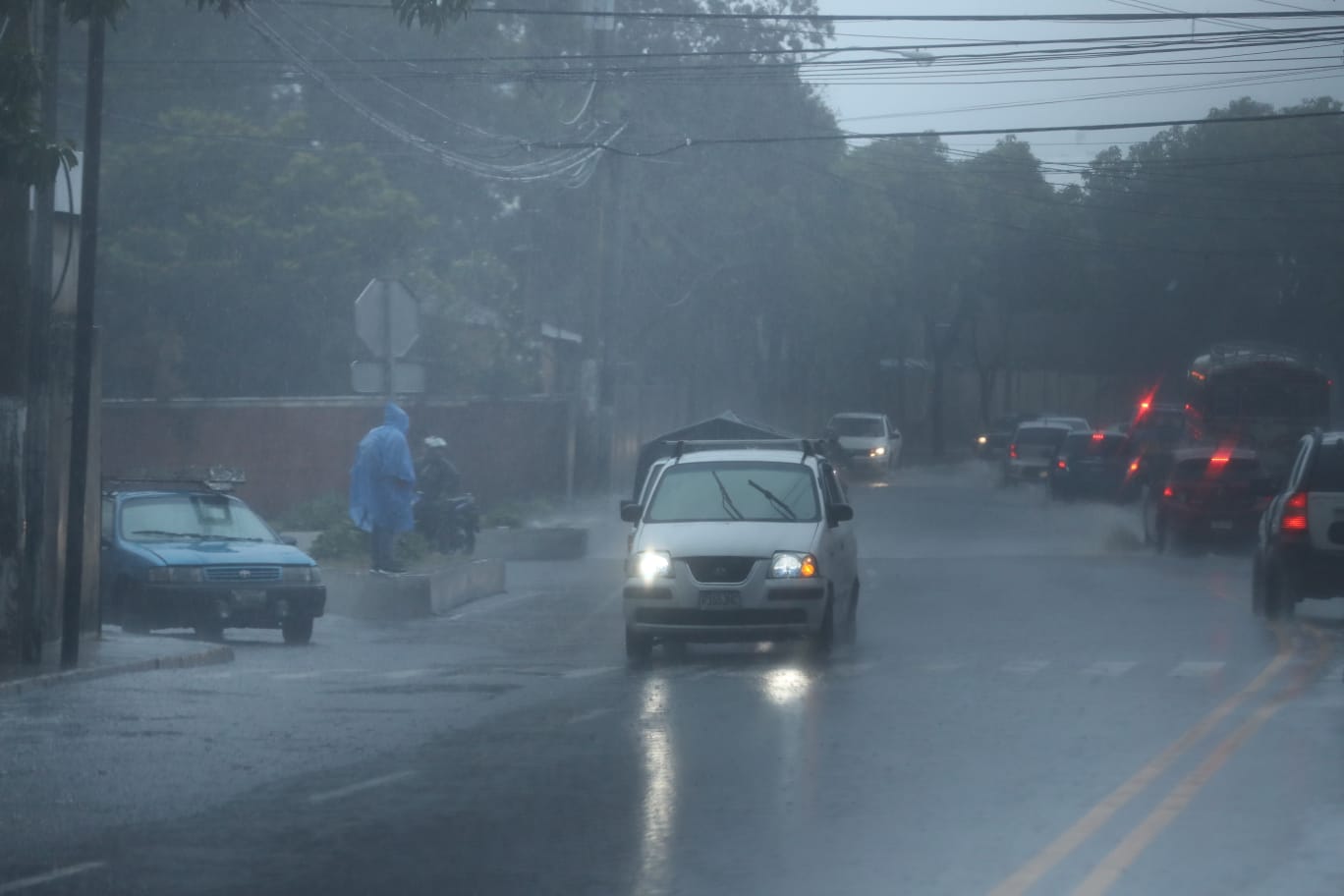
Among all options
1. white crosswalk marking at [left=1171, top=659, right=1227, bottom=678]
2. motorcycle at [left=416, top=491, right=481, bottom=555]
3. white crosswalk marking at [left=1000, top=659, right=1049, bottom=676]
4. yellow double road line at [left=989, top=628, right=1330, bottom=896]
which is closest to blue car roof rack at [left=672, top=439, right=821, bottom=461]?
white crosswalk marking at [left=1000, top=659, right=1049, bottom=676]

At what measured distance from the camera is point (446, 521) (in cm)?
2745

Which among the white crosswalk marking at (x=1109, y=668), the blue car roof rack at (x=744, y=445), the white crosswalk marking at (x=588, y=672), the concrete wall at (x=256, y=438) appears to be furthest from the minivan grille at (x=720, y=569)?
the concrete wall at (x=256, y=438)

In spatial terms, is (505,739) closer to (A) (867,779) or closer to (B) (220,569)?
(A) (867,779)

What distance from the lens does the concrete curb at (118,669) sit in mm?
14383

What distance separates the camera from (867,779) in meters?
10.0

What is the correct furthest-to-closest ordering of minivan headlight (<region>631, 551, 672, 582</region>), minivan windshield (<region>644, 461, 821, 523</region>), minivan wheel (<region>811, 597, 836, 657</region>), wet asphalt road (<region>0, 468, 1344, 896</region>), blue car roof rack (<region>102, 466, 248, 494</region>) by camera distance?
blue car roof rack (<region>102, 466, 248, 494</region>) → minivan windshield (<region>644, 461, 821, 523</region>) → minivan wheel (<region>811, 597, 836, 657</region>) → minivan headlight (<region>631, 551, 672, 582</region>) → wet asphalt road (<region>0, 468, 1344, 896</region>)

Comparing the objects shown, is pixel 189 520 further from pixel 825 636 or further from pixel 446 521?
pixel 446 521

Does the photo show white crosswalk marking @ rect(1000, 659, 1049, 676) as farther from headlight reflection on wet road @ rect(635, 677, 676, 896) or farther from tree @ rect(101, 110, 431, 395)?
tree @ rect(101, 110, 431, 395)

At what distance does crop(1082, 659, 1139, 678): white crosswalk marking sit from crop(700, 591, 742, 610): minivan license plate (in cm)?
286

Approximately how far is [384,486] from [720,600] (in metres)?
7.01

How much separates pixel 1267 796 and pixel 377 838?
443 centimetres

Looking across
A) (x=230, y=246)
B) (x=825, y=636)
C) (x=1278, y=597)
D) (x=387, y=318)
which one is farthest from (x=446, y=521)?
(x=1278, y=597)

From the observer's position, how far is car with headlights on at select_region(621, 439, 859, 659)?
50.4ft

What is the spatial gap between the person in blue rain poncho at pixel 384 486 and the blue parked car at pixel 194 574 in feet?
6.67
